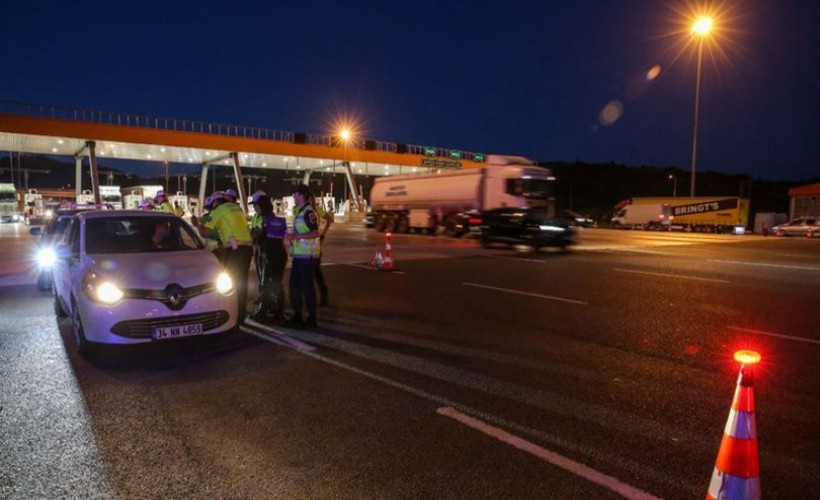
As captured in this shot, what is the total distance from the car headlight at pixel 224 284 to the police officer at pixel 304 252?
47.7 inches

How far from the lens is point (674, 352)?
20.9ft

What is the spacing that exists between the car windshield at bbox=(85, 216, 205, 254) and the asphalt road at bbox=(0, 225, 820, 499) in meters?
1.28

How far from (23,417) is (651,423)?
4840mm

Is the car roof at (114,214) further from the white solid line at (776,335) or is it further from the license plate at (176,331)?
the white solid line at (776,335)

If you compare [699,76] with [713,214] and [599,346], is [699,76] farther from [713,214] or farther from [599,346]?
[599,346]

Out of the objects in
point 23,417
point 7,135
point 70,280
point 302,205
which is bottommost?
point 23,417

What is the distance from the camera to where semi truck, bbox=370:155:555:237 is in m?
22.5

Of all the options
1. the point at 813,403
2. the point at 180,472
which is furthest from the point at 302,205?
the point at 813,403

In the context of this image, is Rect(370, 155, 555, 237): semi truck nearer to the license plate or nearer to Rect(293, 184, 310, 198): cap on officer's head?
Rect(293, 184, 310, 198): cap on officer's head

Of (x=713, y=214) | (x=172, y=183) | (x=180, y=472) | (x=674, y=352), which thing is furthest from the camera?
(x=172, y=183)

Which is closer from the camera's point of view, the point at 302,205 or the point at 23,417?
the point at 23,417

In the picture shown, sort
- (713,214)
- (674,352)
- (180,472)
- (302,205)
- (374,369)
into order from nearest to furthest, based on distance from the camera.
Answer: (180,472)
(374,369)
(674,352)
(302,205)
(713,214)

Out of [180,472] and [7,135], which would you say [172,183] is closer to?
[7,135]

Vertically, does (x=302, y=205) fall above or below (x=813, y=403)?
above
